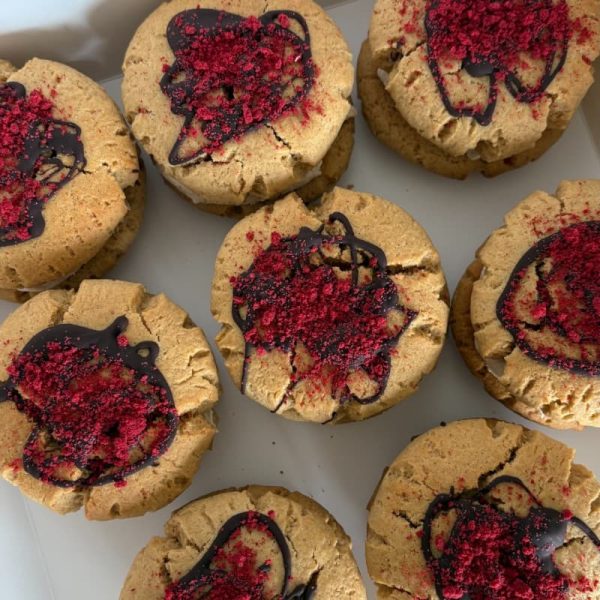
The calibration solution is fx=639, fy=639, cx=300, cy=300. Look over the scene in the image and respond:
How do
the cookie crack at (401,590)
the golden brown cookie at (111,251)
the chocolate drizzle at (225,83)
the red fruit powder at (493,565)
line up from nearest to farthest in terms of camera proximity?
1. the red fruit powder at (493,565)
2. the cookie crack at (401,590)
3. the chocolate drizzle at (225,83)
4. the golden brown cookie at (111,251)

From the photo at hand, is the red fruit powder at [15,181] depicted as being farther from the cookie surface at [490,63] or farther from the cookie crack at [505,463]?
the cookie crack at [505,463]

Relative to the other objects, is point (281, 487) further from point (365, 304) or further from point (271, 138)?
point (271, 138)

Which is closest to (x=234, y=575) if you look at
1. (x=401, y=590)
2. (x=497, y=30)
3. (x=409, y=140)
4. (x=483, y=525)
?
(x=401, y=590)

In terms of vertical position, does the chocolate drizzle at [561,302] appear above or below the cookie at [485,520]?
above

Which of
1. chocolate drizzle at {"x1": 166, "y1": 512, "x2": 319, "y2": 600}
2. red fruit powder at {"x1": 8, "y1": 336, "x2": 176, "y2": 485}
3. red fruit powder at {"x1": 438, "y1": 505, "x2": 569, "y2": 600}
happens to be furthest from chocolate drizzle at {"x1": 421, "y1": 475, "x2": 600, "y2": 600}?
red fruit powder at {"x1": 8, "y1": 336, "x2": 176, "y2": 485}

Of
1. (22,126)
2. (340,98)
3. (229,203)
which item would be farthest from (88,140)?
(340,98)

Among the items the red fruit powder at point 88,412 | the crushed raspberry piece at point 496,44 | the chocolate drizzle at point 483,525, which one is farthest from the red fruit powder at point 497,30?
the red fruit powder at point 88,412

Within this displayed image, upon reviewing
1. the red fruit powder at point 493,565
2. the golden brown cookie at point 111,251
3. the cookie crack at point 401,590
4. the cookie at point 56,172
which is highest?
the cookie at point 56,172
